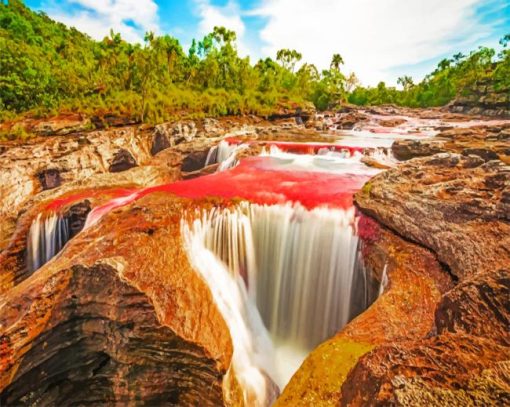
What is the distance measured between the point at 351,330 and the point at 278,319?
11.0ft

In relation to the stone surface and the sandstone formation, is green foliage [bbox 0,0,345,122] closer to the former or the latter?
the stone surface

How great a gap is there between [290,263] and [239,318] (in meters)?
1.99

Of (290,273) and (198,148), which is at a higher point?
(198,148)

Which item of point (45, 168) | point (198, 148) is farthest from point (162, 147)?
point (45, 168)

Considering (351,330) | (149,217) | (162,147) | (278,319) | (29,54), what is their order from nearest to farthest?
1. (351,330)
2. (149,217)
3. (278,319)
4. (162,147)
5. (29,54)

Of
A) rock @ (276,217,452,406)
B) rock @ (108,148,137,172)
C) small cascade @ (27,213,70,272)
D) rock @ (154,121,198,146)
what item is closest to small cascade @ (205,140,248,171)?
rock @ (108,148,137,172)

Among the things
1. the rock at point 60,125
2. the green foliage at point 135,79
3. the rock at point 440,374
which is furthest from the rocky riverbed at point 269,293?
the green foliage at point 135,79

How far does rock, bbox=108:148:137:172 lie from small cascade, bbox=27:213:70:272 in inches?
408

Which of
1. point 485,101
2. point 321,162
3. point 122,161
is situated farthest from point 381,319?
point 485,101

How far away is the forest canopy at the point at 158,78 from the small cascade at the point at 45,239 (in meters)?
16.5

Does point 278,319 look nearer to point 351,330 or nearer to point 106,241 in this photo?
point 351,330

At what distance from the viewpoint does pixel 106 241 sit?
629 cm

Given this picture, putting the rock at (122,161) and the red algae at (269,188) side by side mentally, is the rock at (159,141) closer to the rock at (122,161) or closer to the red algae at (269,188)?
the rock at (122,161)

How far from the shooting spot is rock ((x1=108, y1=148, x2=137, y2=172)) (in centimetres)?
1969
